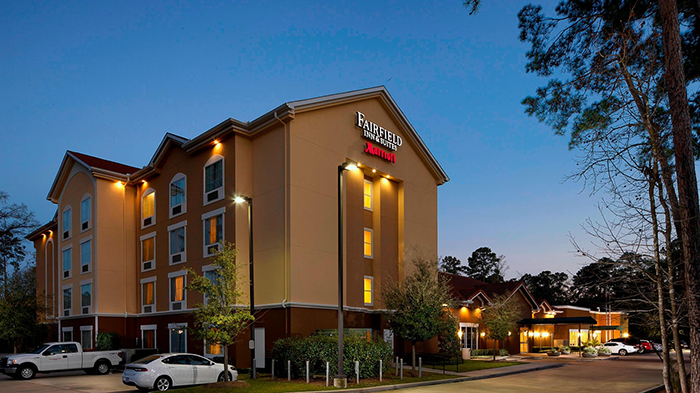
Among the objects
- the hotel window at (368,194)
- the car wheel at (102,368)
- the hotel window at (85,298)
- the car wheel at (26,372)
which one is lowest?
the car wheel at (102,368)

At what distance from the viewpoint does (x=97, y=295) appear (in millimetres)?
38312

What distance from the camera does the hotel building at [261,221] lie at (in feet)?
92.9

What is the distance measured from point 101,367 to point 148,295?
923cm

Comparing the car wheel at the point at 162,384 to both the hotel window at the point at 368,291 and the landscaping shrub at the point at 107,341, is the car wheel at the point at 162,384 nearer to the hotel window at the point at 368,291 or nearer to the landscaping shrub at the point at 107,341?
the hotel window at the point at 368,291

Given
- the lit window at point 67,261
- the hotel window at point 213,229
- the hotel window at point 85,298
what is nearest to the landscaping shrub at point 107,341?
the hotel window at point 85,298

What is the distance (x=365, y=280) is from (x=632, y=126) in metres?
22.3

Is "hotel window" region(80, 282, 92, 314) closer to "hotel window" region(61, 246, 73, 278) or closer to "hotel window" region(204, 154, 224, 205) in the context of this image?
"hotel window" region(61, 246, 73, 278)

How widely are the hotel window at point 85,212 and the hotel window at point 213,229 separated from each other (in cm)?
1360

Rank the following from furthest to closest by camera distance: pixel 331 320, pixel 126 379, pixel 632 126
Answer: pixel 331 320 < pixel 126 379 < pixel 632 126

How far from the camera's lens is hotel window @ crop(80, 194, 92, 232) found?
40.7m

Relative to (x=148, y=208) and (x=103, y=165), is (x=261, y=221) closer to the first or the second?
(x=148, y=208)

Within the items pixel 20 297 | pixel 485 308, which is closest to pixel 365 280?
pixel 485 308

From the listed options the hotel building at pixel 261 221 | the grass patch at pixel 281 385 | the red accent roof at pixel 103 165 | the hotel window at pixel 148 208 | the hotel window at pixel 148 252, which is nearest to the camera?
the grass patch at pixel 281 385

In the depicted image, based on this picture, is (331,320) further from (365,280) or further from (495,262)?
(495,262)
